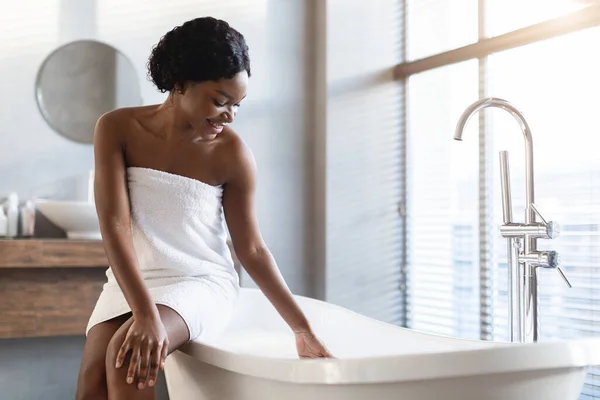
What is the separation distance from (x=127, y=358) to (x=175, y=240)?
431mm

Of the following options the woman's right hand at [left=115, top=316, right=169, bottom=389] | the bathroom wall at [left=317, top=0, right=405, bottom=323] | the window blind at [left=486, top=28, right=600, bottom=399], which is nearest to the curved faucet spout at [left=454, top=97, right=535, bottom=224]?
the window blind at [left=486, top=28, right=600, bottom=399]

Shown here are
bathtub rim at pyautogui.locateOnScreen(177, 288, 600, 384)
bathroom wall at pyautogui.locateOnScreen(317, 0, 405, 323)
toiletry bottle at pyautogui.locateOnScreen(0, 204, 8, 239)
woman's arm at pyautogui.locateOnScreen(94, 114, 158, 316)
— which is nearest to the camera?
bathtub rim at pyautogui.locateOnScreen(177, 288, 600, 384)

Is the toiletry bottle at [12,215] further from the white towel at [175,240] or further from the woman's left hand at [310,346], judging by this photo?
the woman's left hand at [310,346]

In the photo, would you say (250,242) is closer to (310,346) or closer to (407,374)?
(310,346)

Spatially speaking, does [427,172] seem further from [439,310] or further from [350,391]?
[350,391]

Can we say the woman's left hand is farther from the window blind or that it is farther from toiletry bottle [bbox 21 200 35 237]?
toiletry bottle [bbox 21 200 35 237]

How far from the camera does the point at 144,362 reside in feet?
5.53

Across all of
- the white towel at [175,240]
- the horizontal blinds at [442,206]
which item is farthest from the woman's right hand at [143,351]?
the horizontal blinds at [442,206]

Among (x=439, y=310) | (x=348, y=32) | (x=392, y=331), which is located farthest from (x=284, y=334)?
(x=348, y=32)

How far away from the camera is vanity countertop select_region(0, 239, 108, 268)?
9.30ft

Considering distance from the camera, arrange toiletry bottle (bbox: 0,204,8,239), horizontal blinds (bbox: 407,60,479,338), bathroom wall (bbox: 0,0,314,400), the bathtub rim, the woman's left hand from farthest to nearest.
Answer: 1. horizontal blinds (bbox: 407,60,479,338)
2. bathroom wall (bbox: 0,0,314,400)
3. toiletry bottle (bbox: 0,204,8,239)
4. the woman's left hand
5. the bathtub rim

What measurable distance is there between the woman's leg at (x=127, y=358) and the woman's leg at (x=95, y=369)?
6 centimetres

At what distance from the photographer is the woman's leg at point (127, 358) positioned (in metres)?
1.72

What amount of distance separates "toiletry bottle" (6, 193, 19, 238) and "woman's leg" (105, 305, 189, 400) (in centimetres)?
144
